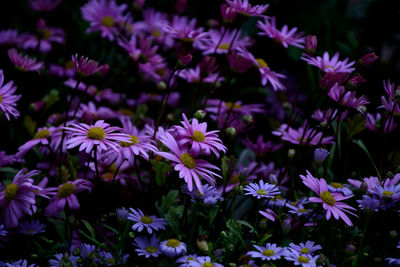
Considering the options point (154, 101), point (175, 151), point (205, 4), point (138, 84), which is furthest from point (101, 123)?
point (205, 4)

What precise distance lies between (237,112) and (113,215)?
1.74ft

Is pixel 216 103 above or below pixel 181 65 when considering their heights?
below

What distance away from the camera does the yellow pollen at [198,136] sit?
36.9 inches

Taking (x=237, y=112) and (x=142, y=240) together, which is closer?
(x=142, y=240)

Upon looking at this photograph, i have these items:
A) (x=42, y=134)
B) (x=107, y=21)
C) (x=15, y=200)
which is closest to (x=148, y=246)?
(x=15, y=200)

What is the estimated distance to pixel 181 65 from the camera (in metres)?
1.04

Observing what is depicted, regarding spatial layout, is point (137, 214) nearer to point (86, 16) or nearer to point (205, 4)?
point (86, 16)

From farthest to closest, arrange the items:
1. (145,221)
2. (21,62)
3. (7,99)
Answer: (21,62), (7,99), (145,221)

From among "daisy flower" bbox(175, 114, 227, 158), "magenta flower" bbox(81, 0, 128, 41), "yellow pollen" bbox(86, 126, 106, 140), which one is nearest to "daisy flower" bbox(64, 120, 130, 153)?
"yellow pollen" bbox(86, 126, 106, 140)

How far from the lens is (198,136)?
37.1 inches

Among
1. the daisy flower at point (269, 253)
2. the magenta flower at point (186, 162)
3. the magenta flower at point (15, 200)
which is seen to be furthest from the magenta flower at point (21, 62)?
the daisy flower at point (269, 253)

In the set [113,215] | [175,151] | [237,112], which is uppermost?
[175,151]

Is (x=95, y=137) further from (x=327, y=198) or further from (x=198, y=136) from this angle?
(x=327, y=198)

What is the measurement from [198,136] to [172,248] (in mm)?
236
